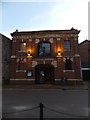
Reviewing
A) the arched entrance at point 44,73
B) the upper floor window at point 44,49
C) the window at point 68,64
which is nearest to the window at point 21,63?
the arched entrance at point 44,73

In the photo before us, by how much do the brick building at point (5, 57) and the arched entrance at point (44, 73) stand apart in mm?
4686

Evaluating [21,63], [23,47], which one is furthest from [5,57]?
[23,47]

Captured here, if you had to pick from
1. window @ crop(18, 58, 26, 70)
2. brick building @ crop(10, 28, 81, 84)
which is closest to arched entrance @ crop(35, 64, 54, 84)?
brick building @ crop(10, 28, 81, 84)

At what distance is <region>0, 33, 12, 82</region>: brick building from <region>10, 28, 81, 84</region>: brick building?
4.42ft

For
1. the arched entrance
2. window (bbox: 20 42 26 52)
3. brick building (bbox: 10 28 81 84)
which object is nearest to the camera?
brick building (bbox: 10 28 81 84)

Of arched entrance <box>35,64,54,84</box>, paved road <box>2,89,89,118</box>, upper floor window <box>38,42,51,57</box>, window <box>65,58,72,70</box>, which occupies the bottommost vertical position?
paved road <box>2,89,89,118</box>

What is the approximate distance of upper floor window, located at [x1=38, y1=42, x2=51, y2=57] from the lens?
→ 2625 cm

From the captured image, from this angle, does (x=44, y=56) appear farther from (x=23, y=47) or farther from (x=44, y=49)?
(x=23, y=47)

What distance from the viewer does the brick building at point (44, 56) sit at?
25391 mm

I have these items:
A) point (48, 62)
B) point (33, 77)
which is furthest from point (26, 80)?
point (48, 62)

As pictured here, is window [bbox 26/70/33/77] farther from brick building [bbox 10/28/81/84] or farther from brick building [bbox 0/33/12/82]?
brick building [bbox 0/33/12/82]

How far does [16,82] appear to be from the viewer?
25.6 metres

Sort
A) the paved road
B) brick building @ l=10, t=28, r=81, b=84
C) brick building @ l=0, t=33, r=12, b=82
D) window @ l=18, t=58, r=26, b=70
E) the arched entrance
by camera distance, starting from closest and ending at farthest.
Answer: the paved road → brick building @ l=10, t=28, r=81, b=84 → window @ l=18, t=58, r=26, b=70 → brick building @ l=0, t=33, r=12, b=82 → the arched entrance

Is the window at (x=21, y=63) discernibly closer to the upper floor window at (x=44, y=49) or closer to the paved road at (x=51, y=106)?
the upper floor window at (x=44, y=49)
